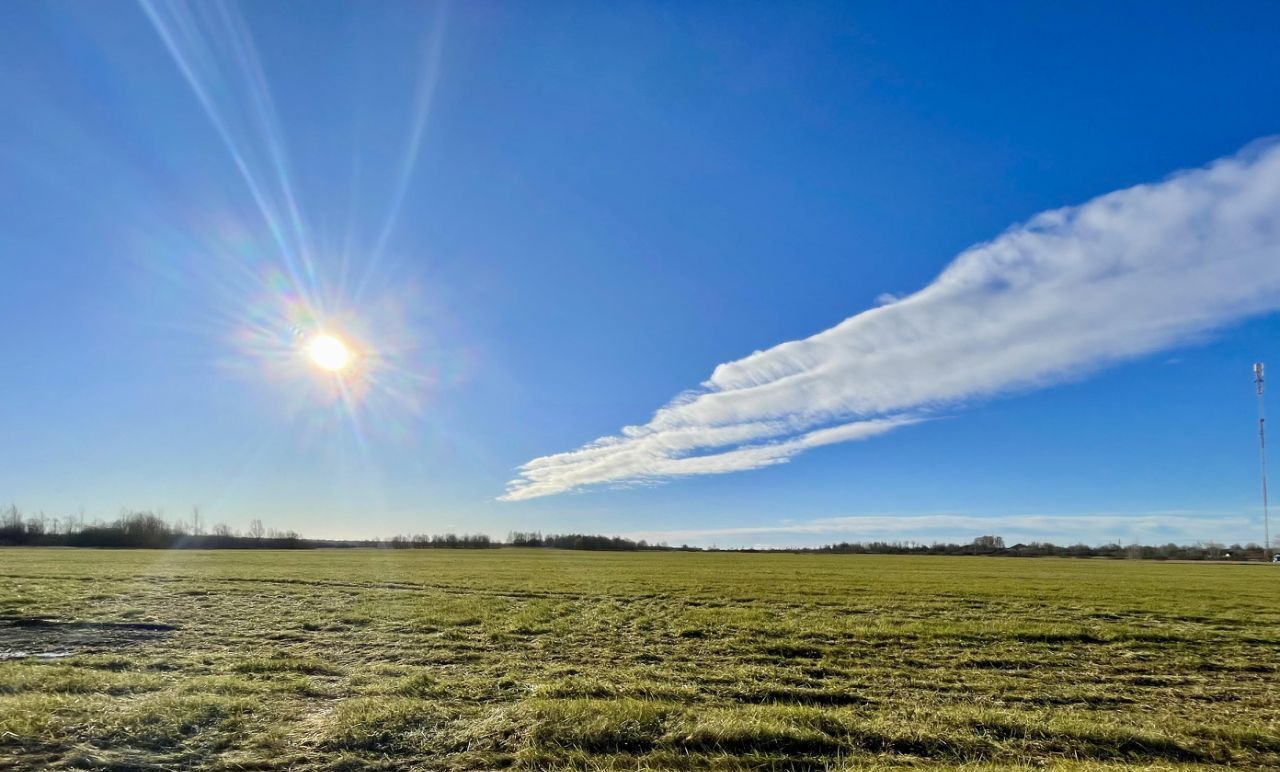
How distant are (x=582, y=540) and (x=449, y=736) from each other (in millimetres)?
181982

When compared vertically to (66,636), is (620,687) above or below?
above

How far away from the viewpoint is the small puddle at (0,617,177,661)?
12473 millimetres

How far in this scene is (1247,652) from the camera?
49.2 ft

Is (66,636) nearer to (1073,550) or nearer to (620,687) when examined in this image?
(620,687)

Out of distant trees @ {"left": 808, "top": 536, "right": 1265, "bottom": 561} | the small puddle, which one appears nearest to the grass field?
the small puddle

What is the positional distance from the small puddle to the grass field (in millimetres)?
117

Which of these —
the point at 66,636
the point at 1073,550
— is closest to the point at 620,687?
the point at 66,636

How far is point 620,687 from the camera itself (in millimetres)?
9477

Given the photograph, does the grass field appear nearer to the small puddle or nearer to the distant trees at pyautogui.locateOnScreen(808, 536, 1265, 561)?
the small puddle

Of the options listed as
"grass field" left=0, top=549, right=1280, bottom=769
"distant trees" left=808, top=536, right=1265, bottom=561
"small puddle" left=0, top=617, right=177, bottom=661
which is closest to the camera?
"grass field" left=0, top=549, right=1280, bottom=769

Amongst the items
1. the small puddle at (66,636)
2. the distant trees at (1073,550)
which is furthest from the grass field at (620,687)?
the distant trees at (1073,550)

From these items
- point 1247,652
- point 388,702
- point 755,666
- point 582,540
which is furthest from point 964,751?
point 582,540

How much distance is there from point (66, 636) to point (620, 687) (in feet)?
44.3

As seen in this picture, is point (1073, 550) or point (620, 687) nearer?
point (620, 687)
